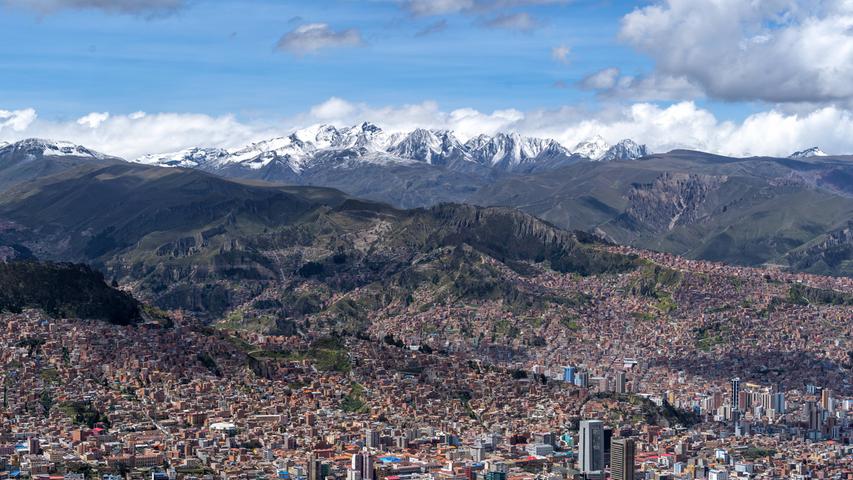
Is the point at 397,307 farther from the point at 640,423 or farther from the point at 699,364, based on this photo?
the point at 640,423

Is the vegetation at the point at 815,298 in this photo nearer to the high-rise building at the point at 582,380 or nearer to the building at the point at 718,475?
the high-rise building at the point at 582,380

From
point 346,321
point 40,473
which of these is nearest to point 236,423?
point 40,473

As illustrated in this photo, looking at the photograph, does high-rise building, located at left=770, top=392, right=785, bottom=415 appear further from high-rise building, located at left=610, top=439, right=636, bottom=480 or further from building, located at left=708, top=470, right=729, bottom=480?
high-rise building, located at left=610, top=439, right=636, bottom=480

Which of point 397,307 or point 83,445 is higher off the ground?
point 397,307

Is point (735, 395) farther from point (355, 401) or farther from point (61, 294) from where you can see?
point (61, 294)

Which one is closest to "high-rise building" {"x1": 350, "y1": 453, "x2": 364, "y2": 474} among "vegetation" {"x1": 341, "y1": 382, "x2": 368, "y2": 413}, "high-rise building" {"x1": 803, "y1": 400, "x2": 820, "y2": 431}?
"vegetation" {"x1": 341, "y1": 382, "x2": 368, "y2": 413}

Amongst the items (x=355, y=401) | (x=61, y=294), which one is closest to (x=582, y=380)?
(x=355, y=401)
